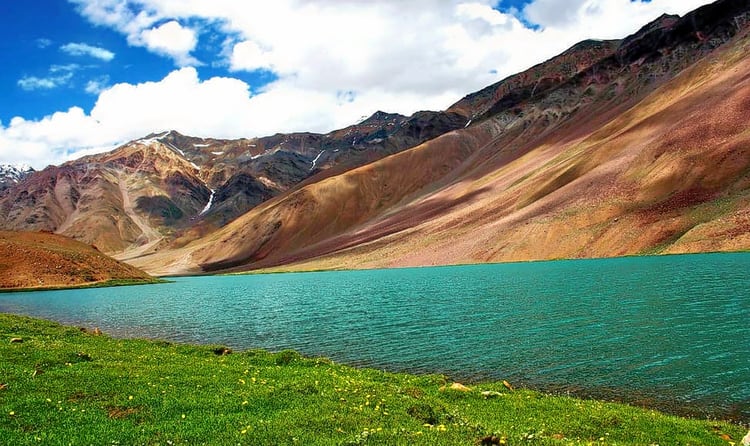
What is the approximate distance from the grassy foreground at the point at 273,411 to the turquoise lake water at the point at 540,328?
6.00 m

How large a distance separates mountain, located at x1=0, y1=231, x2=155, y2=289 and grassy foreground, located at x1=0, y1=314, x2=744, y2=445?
396 feet

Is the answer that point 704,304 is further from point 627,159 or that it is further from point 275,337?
point 627,159

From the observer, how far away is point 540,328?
41.1 meters

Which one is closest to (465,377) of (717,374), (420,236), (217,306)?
(717,374)

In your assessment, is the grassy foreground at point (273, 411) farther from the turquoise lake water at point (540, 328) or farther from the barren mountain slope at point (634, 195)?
the barren mountain slope at point (634, 195)

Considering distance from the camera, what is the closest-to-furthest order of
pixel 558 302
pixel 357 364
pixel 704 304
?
pixel 357 364 → pixel 704 304 → pixel 558 302

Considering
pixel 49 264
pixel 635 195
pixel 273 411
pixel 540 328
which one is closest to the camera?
pixel 273 411

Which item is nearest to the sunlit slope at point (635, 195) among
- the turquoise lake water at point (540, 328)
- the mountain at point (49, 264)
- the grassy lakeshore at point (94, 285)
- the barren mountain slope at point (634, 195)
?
the barren mountain slope at point (634, 195)

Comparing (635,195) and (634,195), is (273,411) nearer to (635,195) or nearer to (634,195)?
(635,195)

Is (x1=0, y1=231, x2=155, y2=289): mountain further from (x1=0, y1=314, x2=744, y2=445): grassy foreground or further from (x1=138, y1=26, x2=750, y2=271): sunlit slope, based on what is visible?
(x1=0, y1=314, x2=744, y2=445): grassy foreground

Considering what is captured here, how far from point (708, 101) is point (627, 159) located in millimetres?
31958

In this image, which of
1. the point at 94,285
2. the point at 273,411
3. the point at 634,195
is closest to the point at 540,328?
the point at 273,411

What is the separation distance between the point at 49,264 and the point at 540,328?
437 ft

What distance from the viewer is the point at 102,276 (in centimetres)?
14575
